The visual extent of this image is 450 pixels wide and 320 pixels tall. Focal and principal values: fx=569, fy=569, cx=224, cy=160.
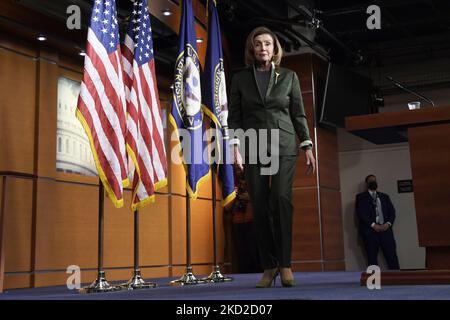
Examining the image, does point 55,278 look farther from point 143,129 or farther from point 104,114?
point 104,114

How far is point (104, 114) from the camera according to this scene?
3.59 metres

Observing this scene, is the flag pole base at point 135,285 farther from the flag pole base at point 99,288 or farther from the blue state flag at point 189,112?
the blue state flag at point 189,112

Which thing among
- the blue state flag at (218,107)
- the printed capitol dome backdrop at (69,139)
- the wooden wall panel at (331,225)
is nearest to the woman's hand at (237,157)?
the blue state flag at (218,107)

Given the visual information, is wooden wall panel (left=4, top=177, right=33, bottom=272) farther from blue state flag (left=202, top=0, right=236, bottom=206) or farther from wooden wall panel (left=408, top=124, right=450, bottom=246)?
wooden wall panel (left=408, top=124, right=450, bottom=246)

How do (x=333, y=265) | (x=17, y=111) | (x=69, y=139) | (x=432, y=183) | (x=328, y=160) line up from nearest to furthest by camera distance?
(x=432, y=183) → (x=17, y=111) → (x=69, y=139) → (x=333, y=265) → (x=328, y=160)

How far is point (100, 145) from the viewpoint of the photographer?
11.7 ft

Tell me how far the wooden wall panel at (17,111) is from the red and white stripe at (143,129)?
1996 mm

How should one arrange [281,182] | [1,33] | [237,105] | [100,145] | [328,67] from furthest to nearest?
1. [328,67]
2. [1,33]
3. [100,145]
4. [237,105]
5. [281,182]

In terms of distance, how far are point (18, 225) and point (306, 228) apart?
403cm

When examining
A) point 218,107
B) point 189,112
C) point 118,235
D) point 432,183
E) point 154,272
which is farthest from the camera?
point 154,272

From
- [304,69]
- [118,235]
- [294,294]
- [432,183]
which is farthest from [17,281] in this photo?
[304,69]
